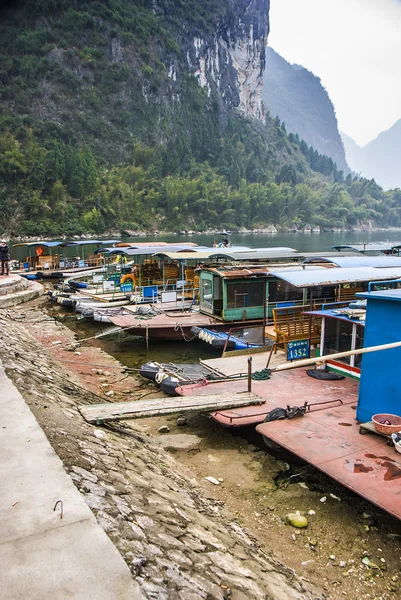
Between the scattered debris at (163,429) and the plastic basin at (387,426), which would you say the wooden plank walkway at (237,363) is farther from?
the plastic basin at (387,426)

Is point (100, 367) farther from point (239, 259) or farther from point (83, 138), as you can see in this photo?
point (83, 138)

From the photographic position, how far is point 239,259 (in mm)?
19266

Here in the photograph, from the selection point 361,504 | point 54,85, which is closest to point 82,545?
point 361,504

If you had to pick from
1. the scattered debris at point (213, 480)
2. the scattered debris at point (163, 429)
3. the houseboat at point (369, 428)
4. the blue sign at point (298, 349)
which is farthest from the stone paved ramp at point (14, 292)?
the houseboat at point (369, 428)

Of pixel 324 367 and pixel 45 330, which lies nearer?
pixel 324 367

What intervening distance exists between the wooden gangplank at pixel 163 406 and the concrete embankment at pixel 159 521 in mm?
256

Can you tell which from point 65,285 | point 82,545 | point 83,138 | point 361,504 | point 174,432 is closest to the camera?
point 82,545

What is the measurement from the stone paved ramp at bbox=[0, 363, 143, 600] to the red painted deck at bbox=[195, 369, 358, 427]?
416cm

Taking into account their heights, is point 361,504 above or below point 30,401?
below

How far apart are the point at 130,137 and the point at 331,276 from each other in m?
131

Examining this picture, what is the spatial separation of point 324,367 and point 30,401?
7.14m

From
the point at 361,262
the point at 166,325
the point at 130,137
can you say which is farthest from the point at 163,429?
the point at 130,137

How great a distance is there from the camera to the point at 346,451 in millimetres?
6652

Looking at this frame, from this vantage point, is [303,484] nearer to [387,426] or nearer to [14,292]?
[387,426]
